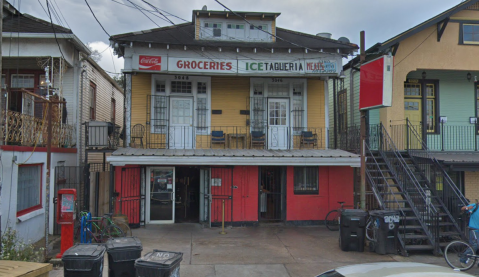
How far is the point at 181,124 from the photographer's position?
13188 mm

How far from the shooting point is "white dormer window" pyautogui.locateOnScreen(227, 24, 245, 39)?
13594mm

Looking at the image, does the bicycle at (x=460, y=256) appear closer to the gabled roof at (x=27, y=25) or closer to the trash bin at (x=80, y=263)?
the trash bin at (x=80, y=263)

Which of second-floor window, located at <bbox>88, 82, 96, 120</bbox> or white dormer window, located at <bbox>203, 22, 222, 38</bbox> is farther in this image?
second-floor window, located at <bbox>88, 82, 96, 120</bbox>

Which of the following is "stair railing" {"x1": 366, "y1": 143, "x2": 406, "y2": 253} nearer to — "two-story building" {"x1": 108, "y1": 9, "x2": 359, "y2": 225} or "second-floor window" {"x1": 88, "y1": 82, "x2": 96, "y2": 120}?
"two-story building" {"x1": 108, "y1": 9, "x2": 359, "y2": 225}

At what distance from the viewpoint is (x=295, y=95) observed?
13.8m

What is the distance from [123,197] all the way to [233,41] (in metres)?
6.87

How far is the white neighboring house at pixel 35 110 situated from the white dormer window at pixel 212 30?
15.0ft

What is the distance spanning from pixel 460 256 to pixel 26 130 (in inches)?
454

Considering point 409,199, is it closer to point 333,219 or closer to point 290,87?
point 333,219

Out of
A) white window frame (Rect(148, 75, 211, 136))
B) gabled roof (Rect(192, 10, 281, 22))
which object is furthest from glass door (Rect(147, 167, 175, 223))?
gabled roof (Rect(192, 10, 281, 22))

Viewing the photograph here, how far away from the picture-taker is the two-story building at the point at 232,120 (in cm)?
1216

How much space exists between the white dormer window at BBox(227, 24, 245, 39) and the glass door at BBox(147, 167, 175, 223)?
568 cm

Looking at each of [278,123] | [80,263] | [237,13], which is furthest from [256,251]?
[237,13]

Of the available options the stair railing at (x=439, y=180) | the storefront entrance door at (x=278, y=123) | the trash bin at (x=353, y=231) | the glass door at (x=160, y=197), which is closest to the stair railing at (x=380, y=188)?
the trash bin at (x=353, y=231)
